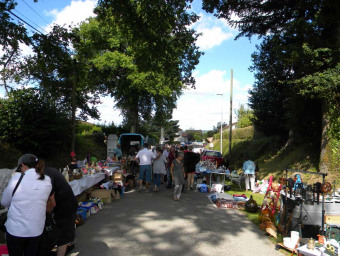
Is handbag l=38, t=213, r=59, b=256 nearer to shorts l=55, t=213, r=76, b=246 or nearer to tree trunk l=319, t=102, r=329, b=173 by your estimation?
shorts l=55, t=213, r=76, b=246

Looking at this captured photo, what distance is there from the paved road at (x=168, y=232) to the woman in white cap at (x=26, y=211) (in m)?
1.71

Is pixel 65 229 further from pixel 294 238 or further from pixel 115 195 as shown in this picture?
pixel 115 195

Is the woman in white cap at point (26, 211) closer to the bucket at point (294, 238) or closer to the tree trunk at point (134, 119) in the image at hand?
the bucket at point (294, 238)

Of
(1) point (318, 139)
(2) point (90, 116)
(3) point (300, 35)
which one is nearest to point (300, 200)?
(3) point (300, 35)

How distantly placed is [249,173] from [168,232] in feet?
24.0

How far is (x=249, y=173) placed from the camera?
1259cm

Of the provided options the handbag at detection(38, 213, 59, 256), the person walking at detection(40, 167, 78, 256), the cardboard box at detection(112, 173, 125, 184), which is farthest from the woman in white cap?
the cardboard box at detection(112, 173, 125, 184)

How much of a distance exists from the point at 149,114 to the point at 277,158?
1822 cm

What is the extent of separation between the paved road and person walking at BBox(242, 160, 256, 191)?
14.1 feet

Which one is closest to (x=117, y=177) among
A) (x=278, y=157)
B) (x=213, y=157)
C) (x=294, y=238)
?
(x=294, y=238)

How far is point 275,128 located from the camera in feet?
76.1

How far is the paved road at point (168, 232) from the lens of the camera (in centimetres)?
522

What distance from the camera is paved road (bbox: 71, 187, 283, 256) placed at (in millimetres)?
5219

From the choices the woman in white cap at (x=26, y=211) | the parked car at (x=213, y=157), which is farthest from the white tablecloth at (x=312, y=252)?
the parked car at (x=213, y=157)
